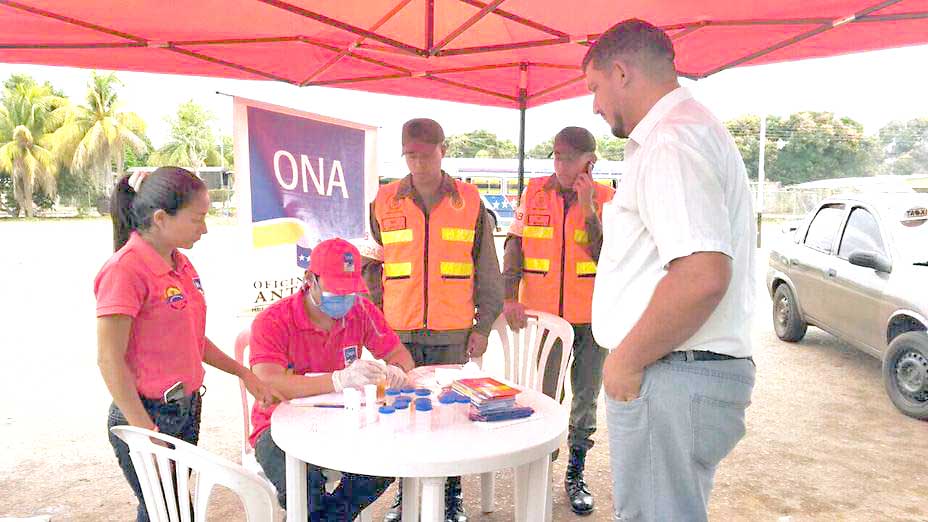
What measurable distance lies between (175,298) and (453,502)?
65.2 inches

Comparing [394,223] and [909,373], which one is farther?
[909,373]

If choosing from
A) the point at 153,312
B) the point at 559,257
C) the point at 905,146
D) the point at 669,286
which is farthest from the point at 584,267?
the point at 905,146

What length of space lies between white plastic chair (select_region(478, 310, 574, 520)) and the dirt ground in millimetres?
191

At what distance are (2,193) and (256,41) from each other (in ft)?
140

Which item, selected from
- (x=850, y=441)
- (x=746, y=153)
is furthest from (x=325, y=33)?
(x=746, y=153)

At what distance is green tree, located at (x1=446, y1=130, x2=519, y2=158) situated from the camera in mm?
51781

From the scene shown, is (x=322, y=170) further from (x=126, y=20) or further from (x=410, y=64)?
(x=126, y=20)

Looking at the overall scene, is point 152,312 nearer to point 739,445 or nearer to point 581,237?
point 581,237

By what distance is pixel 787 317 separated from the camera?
7.03 m

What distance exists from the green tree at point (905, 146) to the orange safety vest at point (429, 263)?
5997cm

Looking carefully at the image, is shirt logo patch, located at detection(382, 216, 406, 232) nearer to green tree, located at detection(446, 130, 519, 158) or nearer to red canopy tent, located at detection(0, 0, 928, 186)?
red canopy tent, located at detection(0, 0, 928, 186)

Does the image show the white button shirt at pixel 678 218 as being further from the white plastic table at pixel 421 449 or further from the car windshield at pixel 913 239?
the car windshield at pixel 913 239

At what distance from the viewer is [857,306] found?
5.36 metres

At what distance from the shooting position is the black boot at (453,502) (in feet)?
10.0
